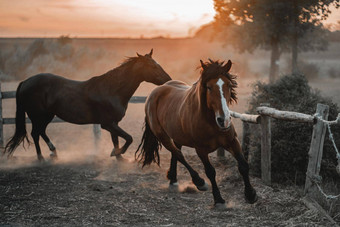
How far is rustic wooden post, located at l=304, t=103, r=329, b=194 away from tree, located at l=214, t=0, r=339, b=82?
15.9 metres

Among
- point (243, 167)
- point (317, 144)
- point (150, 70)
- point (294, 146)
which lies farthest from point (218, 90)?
point (150, 70)

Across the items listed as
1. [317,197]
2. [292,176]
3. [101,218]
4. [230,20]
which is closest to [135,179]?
[101,218]

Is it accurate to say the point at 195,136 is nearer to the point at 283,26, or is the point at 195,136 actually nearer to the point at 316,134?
the point at 316,134

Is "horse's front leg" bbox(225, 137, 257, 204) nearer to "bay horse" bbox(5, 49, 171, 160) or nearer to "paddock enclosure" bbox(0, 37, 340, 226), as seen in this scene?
"paddock enclosure" bbox(0, 37, 340, 226)

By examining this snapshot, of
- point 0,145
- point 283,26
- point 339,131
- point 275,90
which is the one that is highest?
point 283,26

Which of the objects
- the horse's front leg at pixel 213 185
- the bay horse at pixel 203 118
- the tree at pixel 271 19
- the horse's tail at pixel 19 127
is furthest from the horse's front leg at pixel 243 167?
the tree at pixel 271 19

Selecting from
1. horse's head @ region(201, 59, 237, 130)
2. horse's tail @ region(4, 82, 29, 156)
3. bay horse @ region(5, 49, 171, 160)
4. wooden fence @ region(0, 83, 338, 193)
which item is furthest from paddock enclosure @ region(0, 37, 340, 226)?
horse's head @ region(201, 59, 237, 130)

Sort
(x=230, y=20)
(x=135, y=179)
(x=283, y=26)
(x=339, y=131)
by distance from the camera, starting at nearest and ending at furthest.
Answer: (x=339, y=131)
(x=135, y=179)
(x=283, y=26)
(x=230, y=20)

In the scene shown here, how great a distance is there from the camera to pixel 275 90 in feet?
23.9

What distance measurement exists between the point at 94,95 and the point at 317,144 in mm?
4758

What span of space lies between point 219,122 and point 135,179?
2.93 meters

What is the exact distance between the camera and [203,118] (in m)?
4.75

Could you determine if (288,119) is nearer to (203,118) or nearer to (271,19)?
(203,118)

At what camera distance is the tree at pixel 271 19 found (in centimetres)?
2134
